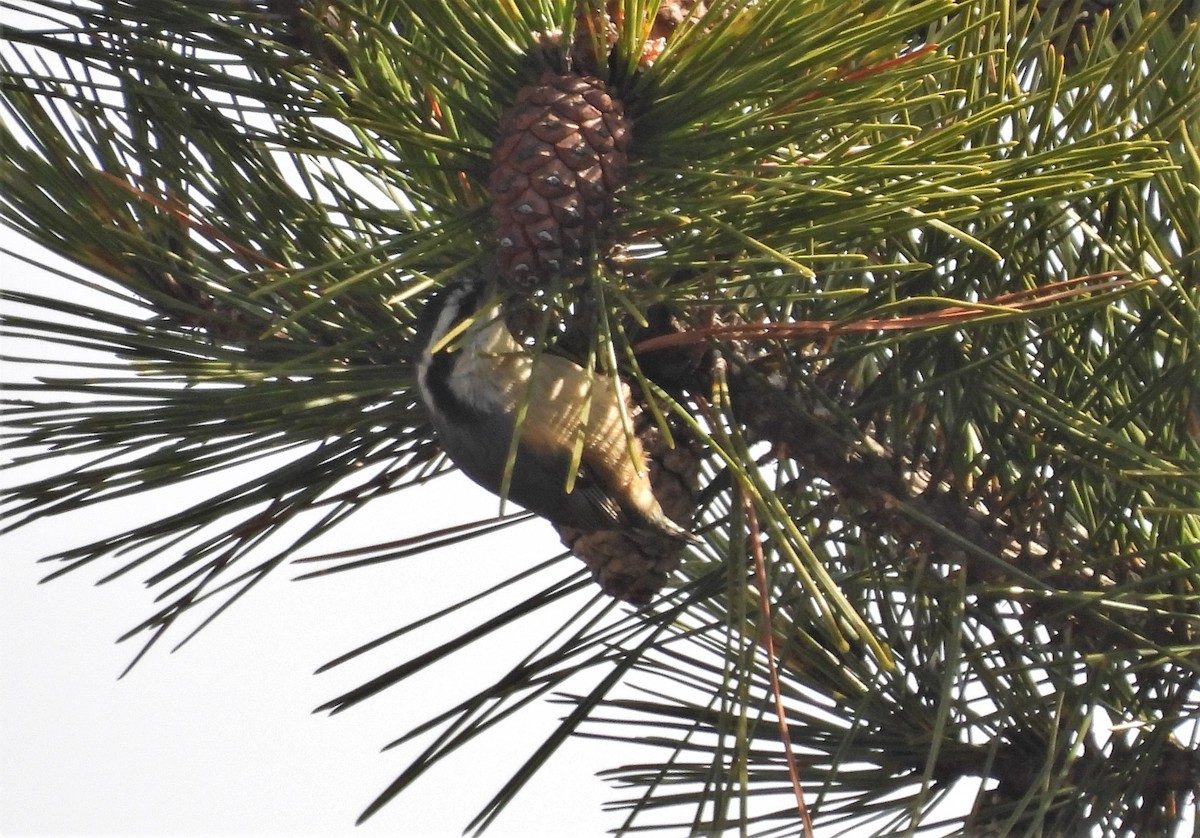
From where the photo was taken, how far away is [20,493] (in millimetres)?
901

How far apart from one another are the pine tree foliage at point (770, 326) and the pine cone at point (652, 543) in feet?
0.09

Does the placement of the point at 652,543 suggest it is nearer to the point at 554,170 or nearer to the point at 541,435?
the point at 541,435

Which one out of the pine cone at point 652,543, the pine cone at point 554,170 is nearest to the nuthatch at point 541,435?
the pine cone at point 652,543

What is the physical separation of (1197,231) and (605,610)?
1.56 feet

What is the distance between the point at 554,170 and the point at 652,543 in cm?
36

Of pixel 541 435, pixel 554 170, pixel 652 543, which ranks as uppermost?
pixel 554 170

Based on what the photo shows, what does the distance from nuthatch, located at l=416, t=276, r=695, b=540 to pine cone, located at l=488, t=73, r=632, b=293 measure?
0.63ft

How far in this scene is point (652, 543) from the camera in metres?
0.98

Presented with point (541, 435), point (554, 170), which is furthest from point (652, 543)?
point (554, 170)

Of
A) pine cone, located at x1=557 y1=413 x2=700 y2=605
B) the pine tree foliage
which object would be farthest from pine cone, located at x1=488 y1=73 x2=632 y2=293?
pine cone, located at x1=557 y1=413 x2=700 y2=605

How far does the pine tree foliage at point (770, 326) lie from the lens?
71 cm

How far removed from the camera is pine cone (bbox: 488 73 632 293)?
698 mm

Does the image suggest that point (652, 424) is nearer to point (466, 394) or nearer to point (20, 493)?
point (466, 394)

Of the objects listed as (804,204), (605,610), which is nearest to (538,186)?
(804,204)
